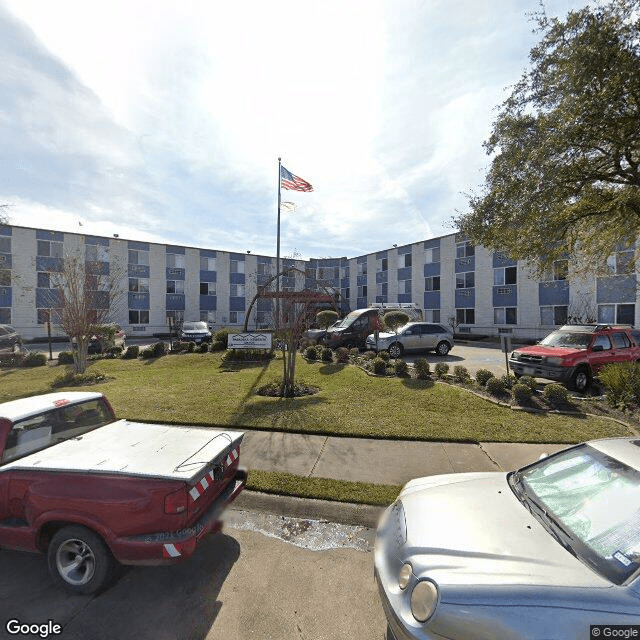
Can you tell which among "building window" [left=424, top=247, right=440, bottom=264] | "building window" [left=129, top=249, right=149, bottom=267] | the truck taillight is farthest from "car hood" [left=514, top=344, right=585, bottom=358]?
"building window" [left=129, top=249, right=149, bottom=267]

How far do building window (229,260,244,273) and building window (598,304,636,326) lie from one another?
34.6m

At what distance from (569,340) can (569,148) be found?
18.8 ft

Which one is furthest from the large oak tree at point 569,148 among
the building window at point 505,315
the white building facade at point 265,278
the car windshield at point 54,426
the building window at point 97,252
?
the building window at point 97,252

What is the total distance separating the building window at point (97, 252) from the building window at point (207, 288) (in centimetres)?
965

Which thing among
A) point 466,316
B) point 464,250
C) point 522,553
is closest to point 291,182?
point 464,250

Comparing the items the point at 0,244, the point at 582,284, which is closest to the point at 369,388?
the point at 582,284

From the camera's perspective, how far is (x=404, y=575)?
2266mm

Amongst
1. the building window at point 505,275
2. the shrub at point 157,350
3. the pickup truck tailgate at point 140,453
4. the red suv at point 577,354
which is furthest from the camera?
the building window at point 505,275

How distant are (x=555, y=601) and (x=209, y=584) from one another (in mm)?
2651

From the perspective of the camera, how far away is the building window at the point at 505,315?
91.4 ft

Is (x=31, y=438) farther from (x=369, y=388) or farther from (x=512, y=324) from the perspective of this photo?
(x=512, y=324)

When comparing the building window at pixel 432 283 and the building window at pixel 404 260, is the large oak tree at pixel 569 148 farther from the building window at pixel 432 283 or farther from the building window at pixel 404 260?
the building window at pixel 404 260

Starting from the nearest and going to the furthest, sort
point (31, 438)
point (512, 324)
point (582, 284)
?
point (31, 438) < point (582, 284) < point (512, 324)

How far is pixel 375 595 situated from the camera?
9.67ft
